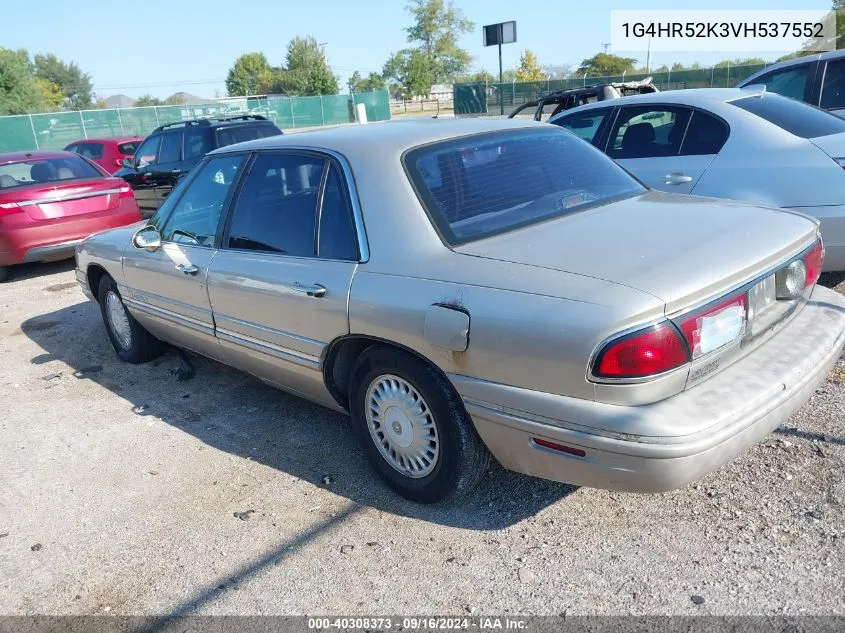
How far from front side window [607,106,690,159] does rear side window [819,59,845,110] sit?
11.2 feet

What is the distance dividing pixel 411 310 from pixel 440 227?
0.40m

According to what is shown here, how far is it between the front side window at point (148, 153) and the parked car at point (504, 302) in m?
7.73

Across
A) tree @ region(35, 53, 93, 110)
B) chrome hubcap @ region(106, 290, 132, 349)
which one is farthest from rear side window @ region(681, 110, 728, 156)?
tree @ region(35, 53, 93, 110)

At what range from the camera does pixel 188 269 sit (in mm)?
4098

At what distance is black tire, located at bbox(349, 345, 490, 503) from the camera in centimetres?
283

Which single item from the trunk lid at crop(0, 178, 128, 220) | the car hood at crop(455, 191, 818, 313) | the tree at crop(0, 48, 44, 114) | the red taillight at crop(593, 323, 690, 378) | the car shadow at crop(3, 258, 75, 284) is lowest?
the car shadow at crop(3, 258, 75, 284)

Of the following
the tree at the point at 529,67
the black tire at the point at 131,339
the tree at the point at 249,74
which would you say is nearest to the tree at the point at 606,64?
the tree at the point at 529,67

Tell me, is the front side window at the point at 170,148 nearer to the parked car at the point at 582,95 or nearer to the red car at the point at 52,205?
the red car at the point at 52,205

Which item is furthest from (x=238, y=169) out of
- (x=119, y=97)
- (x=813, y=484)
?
(x=119, y=97)

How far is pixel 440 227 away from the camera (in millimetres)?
2932

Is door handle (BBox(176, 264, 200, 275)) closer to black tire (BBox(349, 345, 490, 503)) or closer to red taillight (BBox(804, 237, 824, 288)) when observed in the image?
black tire (BBox(349, 345, 490, 503))

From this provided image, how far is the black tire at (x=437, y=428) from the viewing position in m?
2.83

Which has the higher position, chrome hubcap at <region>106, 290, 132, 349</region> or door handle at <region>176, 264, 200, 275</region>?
door handle at <region>176, 264, 200, 275</region>

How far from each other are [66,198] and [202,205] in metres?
5.12
